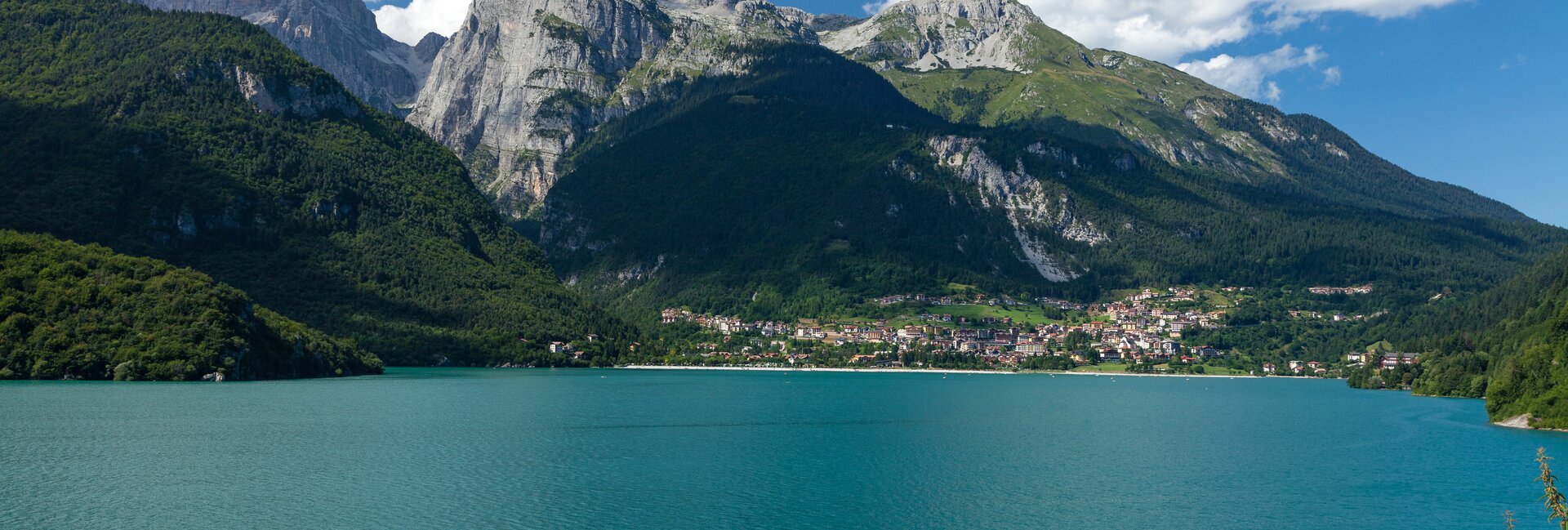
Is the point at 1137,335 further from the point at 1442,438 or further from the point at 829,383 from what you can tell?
the point at 1442,438

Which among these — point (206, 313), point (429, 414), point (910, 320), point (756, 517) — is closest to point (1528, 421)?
point (756, 517)

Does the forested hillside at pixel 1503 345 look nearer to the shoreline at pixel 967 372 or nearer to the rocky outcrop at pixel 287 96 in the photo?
the shoreline at pixel 967 372

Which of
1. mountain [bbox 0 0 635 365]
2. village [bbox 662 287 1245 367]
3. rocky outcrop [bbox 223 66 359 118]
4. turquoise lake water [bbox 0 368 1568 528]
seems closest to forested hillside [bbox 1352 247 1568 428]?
turquoise lake water [bbox 0 368 1568 528]

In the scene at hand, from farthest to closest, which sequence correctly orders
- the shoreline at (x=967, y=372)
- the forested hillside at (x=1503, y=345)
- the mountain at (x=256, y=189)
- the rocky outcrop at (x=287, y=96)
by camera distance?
the rocky outcrop at (x=287, y=96) → the shoreline at (x=967, y=372) → the mountain at (x=256, y=189) → the forested hillside at (x=1503, y=345)

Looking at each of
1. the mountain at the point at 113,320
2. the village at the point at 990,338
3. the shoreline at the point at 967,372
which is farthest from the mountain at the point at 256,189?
the mountain at the point at 113,320

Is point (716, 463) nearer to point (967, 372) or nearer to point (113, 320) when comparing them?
point (113, 320)

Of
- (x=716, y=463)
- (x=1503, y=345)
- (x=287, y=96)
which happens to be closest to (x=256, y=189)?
(x=287, y=96)
